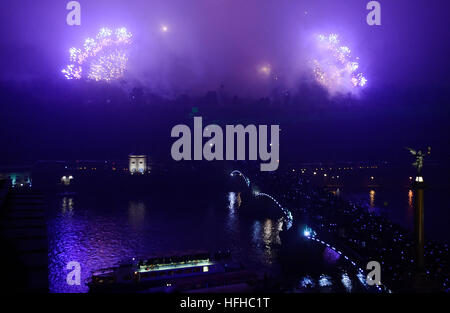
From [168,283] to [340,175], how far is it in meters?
73.7

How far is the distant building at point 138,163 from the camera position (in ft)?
266

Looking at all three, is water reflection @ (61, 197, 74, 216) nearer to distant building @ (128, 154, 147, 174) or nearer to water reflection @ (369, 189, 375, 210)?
distant building @ (128, 154, 147, 174)

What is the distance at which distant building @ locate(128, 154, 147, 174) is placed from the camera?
8106 centimetres

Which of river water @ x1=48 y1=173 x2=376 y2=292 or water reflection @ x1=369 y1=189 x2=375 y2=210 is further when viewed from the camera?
water reflection @ x1=369 y1=189 x2=375 y2=210

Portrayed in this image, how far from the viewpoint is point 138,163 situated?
269 ft

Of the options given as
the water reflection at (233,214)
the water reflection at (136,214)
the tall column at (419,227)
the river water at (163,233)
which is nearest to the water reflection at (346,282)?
the river water at (163,233)

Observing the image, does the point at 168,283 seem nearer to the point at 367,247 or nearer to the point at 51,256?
the point at 367,247

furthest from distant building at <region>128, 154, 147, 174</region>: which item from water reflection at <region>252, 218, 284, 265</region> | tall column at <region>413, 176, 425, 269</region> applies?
tall column at <region>413, 176, 425, 269</region>

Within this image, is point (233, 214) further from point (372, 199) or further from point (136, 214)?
point (372, 199)

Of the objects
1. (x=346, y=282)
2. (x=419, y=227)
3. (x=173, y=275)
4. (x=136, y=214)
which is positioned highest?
(x=419, y=227)

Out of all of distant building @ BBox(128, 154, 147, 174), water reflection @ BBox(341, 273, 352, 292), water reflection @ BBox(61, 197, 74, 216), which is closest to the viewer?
water reflection @ BBox(341, 273, 352, 292)

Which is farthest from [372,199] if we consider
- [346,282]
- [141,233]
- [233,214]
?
[346,282]

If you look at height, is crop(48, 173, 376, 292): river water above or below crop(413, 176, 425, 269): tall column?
below
